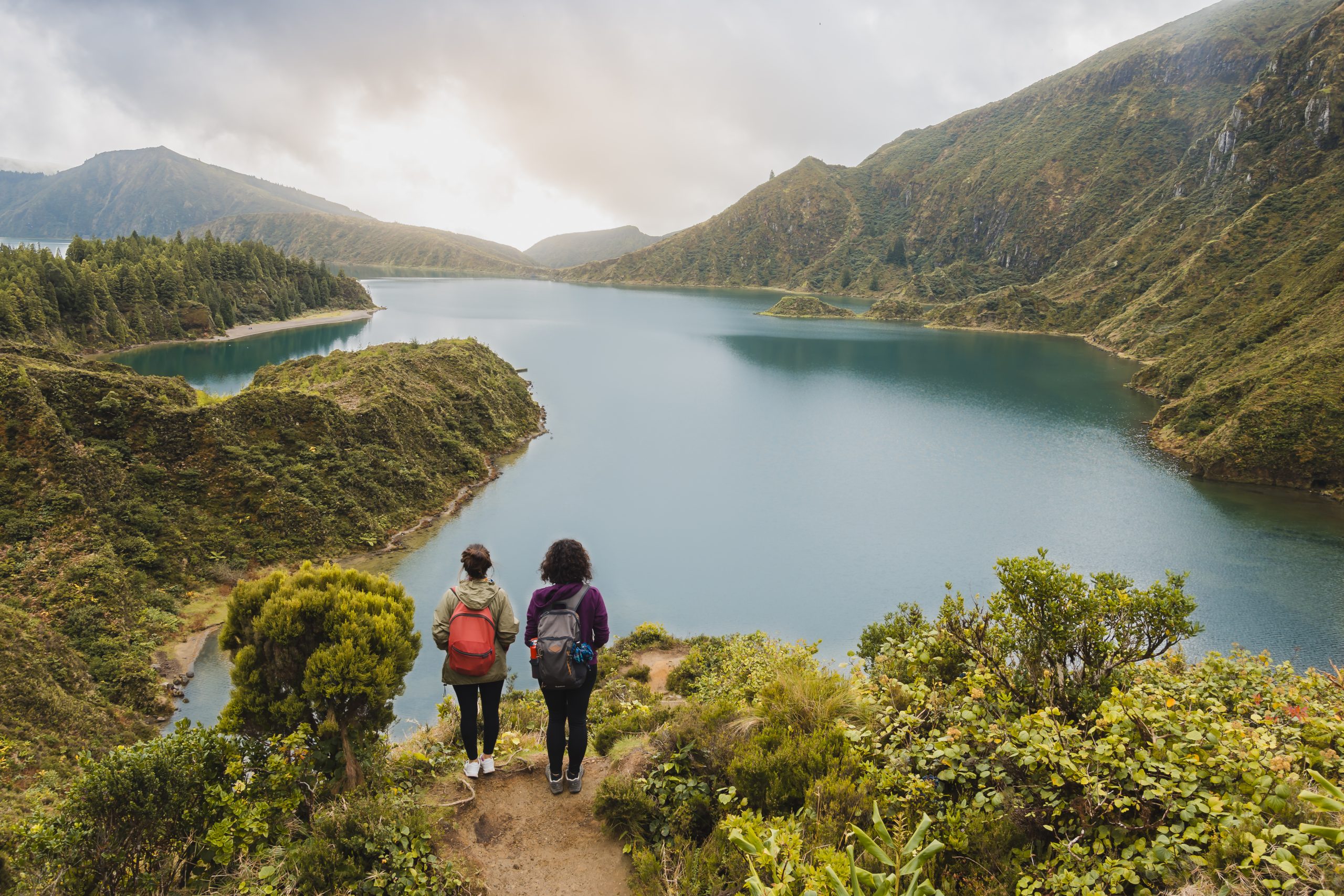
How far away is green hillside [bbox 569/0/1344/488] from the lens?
3638 centimetres

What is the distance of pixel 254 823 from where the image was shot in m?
5.20

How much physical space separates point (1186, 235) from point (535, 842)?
4847 inches

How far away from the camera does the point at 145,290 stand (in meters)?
69.8

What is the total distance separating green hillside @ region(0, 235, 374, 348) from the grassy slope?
44.3 m

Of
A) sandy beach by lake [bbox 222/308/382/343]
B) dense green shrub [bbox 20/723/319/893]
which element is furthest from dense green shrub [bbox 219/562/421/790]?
sandy beach by lake [bbox 222/308/382/343]

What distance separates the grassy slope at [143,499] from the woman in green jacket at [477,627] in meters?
9.04

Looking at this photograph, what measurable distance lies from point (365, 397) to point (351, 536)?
28.9ft

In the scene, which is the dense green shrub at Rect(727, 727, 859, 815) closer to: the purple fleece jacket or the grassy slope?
the purple fleece jacket

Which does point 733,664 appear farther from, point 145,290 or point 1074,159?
point 1074,159

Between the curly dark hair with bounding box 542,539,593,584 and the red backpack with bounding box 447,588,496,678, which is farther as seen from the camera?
the red backpack with bounding box 447,588,496,678

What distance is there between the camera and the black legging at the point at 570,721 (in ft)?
19.6

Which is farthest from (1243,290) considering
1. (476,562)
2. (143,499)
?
(143,499)

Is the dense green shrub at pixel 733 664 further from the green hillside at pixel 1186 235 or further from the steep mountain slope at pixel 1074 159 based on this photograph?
Result: the steep mountain slope at pixel 1074 159

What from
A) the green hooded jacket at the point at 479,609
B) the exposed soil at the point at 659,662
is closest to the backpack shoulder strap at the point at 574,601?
the green hooded jacket at the point at 479,609
